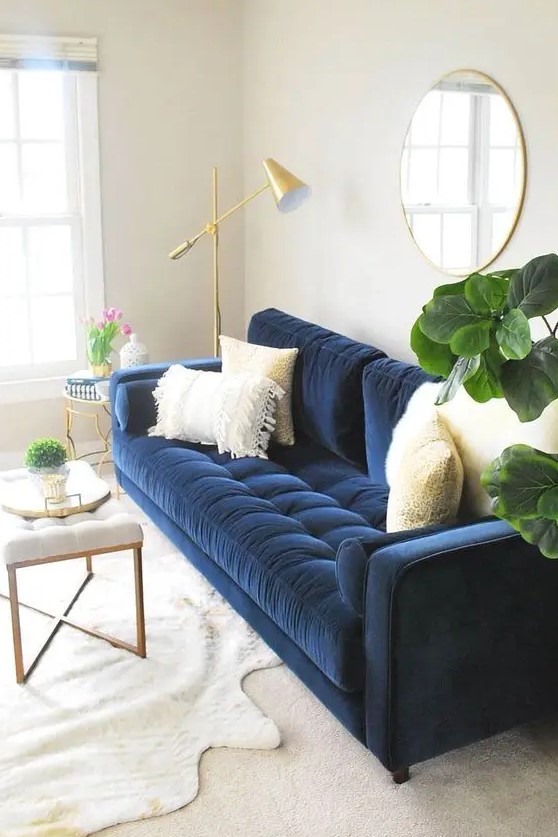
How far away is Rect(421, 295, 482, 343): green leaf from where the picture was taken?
6.56 ft

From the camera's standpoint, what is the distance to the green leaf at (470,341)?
195 centimetres

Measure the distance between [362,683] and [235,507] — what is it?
0.91m

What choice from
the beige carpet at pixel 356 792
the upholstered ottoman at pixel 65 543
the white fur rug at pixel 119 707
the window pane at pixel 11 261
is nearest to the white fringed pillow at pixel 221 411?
the white fur rug at pixel 119 707

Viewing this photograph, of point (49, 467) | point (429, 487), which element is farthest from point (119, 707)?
point (429, 487)

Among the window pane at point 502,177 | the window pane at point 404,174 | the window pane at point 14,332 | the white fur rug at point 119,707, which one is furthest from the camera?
the window pane at point 14,332

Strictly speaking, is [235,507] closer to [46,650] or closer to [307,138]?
[46,650]

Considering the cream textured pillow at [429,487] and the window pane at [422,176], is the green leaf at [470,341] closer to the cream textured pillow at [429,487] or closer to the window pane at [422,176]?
the cream textured pillow at [429,487]

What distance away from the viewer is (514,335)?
193cm

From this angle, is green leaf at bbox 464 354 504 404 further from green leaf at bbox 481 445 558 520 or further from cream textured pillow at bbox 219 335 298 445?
cream textured pillow at bbox 219 335 298 445

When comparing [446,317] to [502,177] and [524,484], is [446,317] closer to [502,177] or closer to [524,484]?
[524,484]

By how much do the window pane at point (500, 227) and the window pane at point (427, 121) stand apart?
18.3 inches

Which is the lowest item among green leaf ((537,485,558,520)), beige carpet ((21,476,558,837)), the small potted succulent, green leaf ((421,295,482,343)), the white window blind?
beige carpet ((21,476,558,837))

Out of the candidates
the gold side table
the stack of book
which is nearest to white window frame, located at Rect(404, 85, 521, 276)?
the stack of book

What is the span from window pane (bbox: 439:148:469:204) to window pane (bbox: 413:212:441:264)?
0.30 ft
